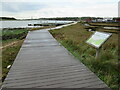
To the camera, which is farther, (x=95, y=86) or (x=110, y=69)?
(x=110, y=69)

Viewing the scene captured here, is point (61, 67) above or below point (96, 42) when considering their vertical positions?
below

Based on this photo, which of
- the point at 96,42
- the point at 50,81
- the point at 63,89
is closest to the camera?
the point at 63,89

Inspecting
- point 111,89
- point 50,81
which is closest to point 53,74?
point 50,81

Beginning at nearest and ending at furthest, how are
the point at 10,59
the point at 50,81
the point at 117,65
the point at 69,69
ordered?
1. the point at 50,81
2. the point at 69,69
3. the point at 117,65
4. the point at 10,59

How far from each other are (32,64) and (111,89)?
2.64 m

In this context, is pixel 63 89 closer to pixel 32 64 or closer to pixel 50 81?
pixel 50 81

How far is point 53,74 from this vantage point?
160 inches

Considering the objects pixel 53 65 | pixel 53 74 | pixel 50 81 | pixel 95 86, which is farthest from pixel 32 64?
pixel 95 86

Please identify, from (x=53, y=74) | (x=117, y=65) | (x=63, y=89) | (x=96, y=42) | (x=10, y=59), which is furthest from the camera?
(x=10, y=59)

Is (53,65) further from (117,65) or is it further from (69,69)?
(117,65)

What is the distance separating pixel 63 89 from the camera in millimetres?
3229

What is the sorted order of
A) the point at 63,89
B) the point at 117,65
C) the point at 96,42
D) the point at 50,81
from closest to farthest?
the point at 63,89
the point at 50,81
the point at 117,65
the point at 96,42

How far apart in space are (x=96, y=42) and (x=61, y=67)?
166cm

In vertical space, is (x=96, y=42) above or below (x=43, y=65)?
above
